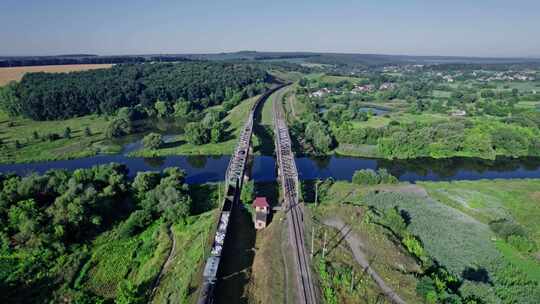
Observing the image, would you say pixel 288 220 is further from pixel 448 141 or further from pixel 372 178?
pixel 448 141

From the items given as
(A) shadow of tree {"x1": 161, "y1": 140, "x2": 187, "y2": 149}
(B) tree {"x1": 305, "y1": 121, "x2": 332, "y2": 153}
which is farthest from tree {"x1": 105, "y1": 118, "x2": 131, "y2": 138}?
(B) tree {"x1": 305, "y1": 121, "x2": 332, "y2": 153}

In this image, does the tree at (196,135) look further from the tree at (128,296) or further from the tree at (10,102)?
the tree at (10,102)

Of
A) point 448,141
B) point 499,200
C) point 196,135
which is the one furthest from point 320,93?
point 499,200

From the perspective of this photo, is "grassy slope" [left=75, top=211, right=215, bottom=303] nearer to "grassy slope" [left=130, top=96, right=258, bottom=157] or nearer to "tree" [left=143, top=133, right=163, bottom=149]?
"grassy slope" [left=130, top=96, right=258, bottom=157]

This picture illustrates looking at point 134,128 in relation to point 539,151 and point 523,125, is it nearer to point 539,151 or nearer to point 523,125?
point 539,151

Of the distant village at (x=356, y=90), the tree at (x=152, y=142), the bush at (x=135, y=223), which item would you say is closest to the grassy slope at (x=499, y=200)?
the bush at (x=135, y=223)

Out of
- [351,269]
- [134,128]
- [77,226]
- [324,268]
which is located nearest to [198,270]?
[324,268]
